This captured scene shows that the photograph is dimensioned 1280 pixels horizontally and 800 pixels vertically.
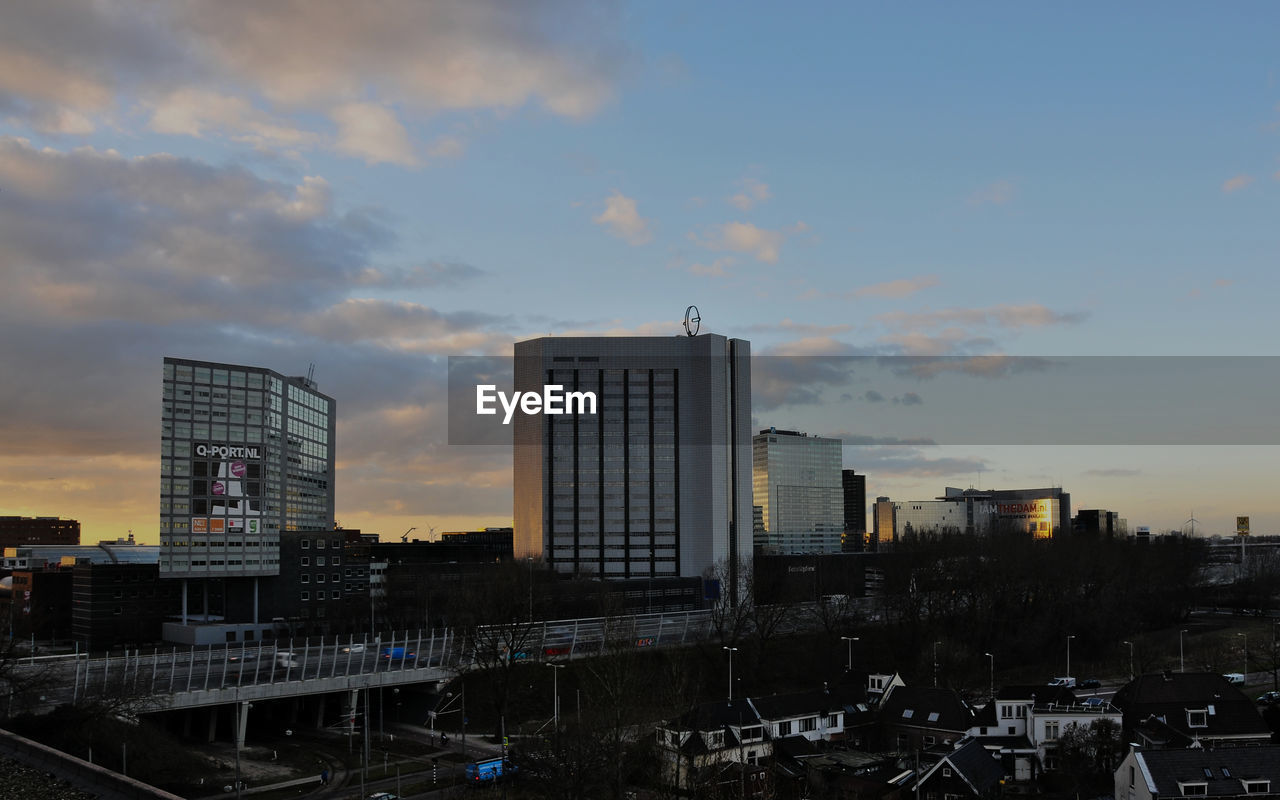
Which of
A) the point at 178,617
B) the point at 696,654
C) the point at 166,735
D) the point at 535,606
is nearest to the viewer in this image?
the point at 166,735

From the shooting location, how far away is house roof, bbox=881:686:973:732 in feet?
201

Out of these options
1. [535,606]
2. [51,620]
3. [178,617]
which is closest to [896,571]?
[535,606]

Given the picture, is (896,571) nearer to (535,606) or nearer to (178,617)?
(535,606)

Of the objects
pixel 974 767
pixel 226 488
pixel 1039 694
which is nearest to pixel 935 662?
pixel 1039 694

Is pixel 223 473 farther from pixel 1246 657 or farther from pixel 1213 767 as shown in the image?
pixel 1246 657

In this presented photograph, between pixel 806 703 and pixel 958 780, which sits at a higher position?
pixel 806 703

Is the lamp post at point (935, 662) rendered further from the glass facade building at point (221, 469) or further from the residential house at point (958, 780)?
the glass facade building at point (221, 469)

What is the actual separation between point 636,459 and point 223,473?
6486cm

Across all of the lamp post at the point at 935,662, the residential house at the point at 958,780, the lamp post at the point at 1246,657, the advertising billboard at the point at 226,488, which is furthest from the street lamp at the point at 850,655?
the advertising billboard at the point at 226,488

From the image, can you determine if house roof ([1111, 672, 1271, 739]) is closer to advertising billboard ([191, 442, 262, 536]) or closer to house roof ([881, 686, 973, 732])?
house roof ([881, 686, 973, 732])

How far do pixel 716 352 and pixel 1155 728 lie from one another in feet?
337

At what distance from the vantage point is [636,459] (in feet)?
499

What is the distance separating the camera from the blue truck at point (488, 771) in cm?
5244

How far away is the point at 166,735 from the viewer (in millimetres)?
59812
